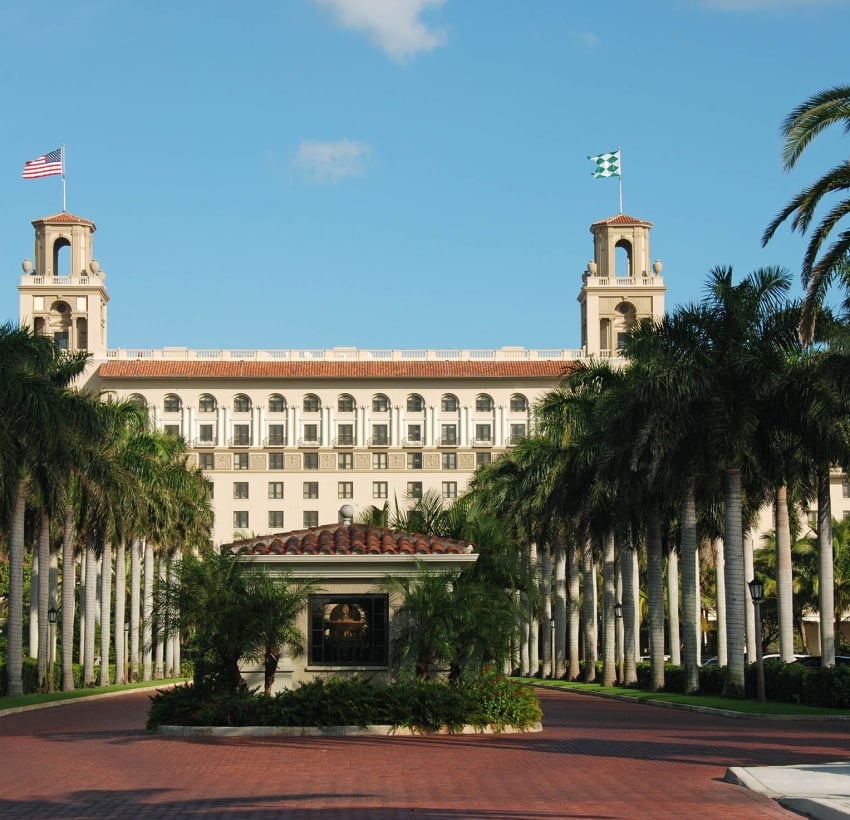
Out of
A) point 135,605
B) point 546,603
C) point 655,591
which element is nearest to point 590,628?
point 546,603

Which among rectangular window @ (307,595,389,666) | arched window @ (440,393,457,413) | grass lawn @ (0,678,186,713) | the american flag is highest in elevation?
the american flag

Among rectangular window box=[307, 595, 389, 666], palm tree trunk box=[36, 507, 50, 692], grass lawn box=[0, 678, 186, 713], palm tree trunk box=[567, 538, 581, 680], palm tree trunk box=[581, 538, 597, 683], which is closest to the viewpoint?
rectangular window box=[307, 595, 389, 666]

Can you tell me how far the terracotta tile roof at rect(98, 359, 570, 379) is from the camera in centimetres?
12300

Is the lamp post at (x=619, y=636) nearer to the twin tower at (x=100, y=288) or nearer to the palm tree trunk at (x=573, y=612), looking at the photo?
the palm tree trunk at (x=573, y=612)

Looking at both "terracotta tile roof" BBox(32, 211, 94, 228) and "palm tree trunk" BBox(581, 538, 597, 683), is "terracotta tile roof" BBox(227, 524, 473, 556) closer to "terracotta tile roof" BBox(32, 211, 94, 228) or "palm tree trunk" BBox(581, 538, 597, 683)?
"palm tree trunk" BBox(581, 538, 597, 683)

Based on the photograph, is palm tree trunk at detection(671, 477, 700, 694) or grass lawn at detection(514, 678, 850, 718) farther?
palm tree trunk at detection(671, 477, 700, 694)

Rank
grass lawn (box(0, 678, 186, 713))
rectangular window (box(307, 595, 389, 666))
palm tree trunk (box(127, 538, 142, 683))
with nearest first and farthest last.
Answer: rectangular window (box(307, 595, 389, 666)), grass lawn (box(0, 678, 186, 713)), palm tree trunk (box(127, 538, 142, 683))

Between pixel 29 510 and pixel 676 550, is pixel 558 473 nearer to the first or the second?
pixel 676 550

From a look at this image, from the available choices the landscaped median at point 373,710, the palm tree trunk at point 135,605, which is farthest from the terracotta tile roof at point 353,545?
the palm tree trunk at point 135,605

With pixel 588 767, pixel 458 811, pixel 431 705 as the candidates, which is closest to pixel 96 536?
pixel 431 705

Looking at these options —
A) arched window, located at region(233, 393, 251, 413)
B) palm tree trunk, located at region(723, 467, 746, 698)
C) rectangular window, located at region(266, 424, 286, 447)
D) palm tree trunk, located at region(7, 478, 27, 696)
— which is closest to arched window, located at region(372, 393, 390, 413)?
rectangular window, located at region(266, 424, 286, 447)

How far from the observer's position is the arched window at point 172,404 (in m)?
124

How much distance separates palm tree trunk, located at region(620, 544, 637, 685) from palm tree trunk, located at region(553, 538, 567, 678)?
14.0m

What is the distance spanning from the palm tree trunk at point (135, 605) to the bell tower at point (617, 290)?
207 ft
